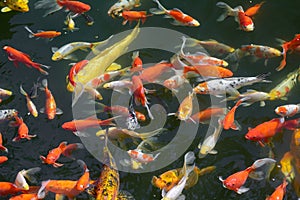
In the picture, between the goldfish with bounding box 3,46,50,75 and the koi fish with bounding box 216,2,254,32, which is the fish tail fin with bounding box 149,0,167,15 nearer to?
the koi fish with bounding box 216,2,254,32

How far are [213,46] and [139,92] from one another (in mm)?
1062

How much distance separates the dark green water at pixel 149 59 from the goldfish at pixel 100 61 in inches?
5.8

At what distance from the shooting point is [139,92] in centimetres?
464

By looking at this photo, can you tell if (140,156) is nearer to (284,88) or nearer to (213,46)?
(213,46)

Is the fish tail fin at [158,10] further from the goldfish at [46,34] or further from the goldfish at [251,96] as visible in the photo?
the goldfish at [251,96]

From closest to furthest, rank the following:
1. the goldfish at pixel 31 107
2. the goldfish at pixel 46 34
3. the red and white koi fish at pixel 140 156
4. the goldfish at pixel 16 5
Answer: the red and white koi fish at pixel 140 156 → the goldfish at pixel 31 107 → the goldfish at pixel 46 34 → the goldfish at pixel 16 5

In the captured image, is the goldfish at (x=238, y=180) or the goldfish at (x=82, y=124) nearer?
the goldfish at (x=238, y=180)

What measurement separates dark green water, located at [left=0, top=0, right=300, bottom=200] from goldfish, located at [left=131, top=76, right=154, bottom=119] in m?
0.63

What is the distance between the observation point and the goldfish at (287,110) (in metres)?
4.58

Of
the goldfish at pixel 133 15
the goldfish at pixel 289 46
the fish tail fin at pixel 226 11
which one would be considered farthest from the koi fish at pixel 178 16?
the goldfish at pixel 289 46

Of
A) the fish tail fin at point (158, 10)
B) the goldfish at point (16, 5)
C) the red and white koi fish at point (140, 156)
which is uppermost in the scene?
the fish tail fin at point (158, 10)

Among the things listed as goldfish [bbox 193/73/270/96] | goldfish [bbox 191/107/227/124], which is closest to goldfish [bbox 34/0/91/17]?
goldfish [bbox 193/73/270/96]

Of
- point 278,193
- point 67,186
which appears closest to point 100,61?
point 67,186

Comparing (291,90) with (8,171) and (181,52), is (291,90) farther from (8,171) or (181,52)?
(8,171)
